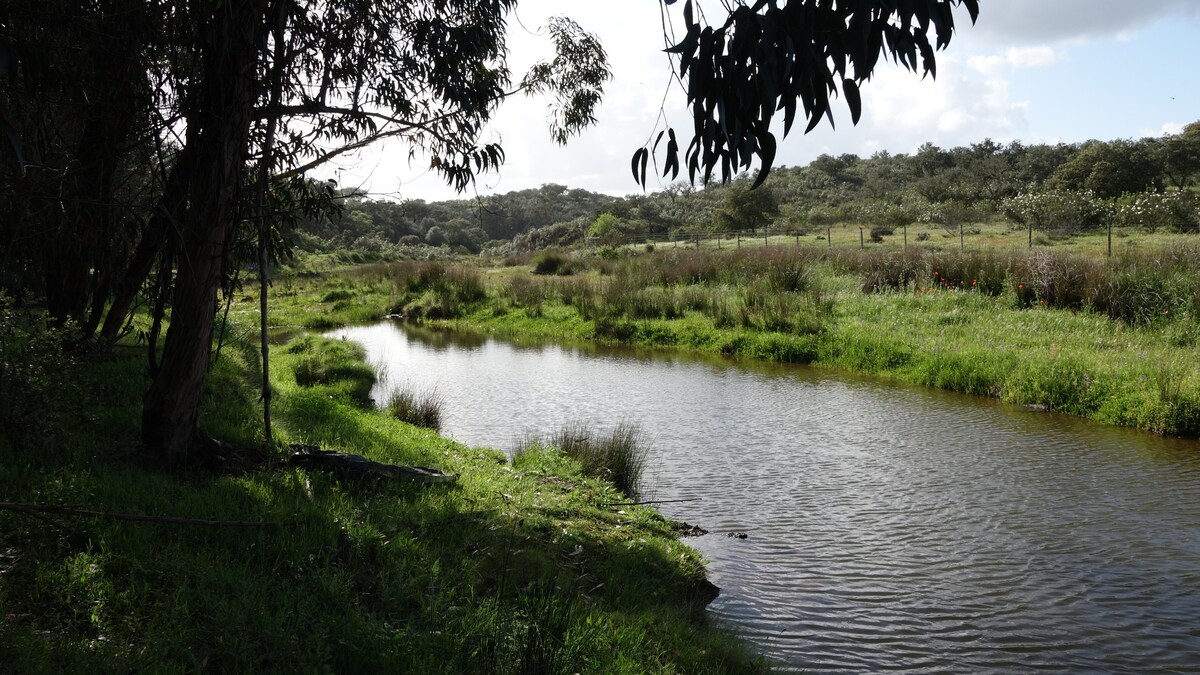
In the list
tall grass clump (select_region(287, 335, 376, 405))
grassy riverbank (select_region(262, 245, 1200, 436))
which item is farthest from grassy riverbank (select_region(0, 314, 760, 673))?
grassy riverbank (select_region(262, 245, 1200, 436))

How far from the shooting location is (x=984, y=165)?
51.6 metres

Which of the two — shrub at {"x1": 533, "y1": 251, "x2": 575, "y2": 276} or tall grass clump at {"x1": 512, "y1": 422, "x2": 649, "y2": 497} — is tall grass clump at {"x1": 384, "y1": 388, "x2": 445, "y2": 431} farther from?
shrub at {"x1": 533, "y1": 251, "x2": 575, "y2": 276}

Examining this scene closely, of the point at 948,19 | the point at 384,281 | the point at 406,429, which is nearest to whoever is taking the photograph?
the point at 948,19

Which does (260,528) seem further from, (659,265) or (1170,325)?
(659,265)

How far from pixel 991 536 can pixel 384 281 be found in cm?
2775

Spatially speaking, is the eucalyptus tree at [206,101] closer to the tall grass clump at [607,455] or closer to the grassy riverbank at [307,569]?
the grassy riverbank at [307,569]

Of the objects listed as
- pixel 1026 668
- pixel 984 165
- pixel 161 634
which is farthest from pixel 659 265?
pixel 984 165

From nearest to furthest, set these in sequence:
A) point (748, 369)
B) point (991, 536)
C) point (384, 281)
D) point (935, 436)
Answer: point (991, 536), point (935, 436), point (748, 369), point (384, 281)

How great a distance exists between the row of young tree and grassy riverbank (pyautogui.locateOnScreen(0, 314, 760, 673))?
4.35 metres

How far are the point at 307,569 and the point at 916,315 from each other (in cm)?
1439

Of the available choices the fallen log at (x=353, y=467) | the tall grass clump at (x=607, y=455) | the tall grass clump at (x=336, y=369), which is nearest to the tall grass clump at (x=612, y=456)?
the tall grass clump at (x=607, y=455)

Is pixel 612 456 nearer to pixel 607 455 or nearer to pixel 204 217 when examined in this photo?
pixel 607 455

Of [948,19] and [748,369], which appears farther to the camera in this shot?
[748,369]

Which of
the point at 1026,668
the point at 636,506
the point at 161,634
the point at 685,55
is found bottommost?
the point at 1026,668
